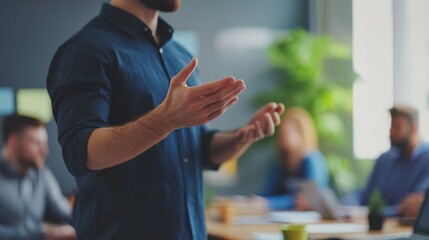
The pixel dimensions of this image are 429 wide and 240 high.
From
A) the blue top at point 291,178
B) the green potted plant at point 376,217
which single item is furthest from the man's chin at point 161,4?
the blue top at point 291,178

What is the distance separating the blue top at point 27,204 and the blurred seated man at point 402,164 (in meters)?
2.10

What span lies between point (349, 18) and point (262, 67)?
103 cm

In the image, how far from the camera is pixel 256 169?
8.38m

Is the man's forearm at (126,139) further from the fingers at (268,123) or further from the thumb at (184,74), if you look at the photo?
the fingers at (268,123)

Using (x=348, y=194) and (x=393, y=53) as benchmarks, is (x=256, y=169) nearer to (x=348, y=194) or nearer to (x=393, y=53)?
(x=348, y=194)

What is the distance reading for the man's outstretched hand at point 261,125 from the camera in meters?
2.53

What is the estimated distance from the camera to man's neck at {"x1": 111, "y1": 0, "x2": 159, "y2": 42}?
7.91ft

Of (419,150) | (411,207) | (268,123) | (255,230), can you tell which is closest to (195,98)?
(268,123)

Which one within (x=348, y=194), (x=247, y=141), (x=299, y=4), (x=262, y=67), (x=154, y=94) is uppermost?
(x=154, y=94)

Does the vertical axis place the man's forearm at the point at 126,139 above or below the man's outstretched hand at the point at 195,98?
below

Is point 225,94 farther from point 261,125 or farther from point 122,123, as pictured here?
point 261,125

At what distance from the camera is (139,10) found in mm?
2426

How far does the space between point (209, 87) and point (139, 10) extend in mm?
770

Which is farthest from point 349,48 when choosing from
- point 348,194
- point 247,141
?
point 247,141
